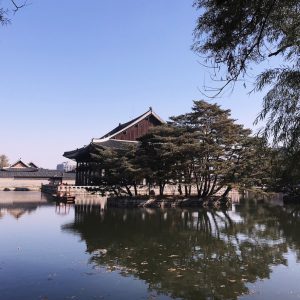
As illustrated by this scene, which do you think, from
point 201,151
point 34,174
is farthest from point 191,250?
point 34,174

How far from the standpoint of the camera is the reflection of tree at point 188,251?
7.97 meters

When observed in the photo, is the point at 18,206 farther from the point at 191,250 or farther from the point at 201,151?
the point at 191,250

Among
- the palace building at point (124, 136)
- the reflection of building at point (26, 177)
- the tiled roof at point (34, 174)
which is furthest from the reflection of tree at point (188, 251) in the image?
the tiled roof at point (34, 174)

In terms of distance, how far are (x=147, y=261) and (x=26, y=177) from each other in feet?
174

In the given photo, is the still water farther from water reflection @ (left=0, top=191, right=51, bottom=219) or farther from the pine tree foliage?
the pine tree foliage

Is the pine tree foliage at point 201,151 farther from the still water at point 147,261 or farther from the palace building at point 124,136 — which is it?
the palace building at point 124,136

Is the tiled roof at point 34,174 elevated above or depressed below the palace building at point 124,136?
below

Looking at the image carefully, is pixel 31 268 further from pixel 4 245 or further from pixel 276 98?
pixel 276 98

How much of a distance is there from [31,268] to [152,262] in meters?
2.97

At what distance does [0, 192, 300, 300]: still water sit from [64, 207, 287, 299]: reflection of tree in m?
0.02

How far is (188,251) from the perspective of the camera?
37.7 ft

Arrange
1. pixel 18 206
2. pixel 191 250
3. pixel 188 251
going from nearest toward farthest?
pixel 188 251 → pixel 191 250 → pixel 18 206

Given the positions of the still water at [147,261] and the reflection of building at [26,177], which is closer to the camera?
the still water at [147,261]

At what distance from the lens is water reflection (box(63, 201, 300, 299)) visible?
7996 mm
